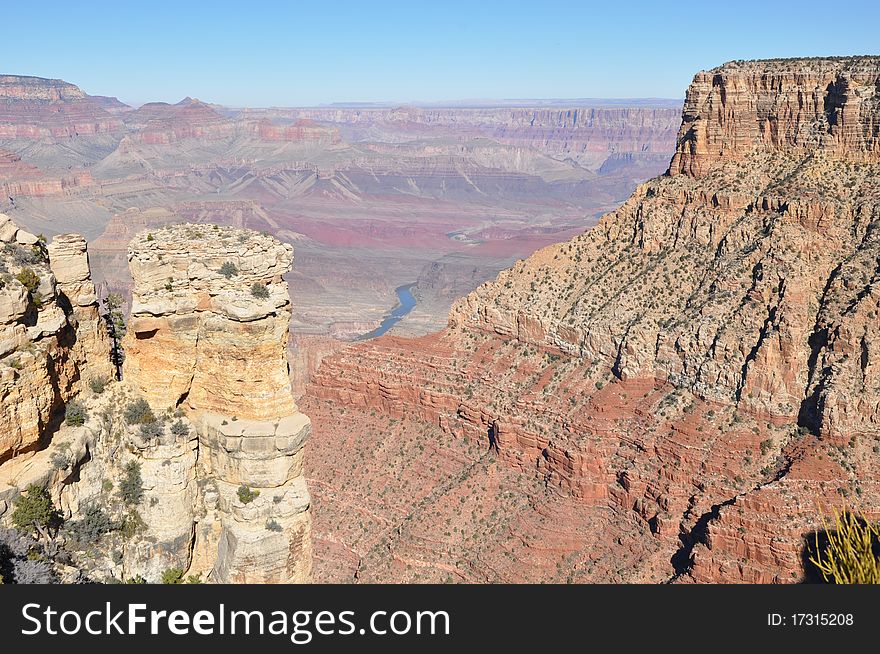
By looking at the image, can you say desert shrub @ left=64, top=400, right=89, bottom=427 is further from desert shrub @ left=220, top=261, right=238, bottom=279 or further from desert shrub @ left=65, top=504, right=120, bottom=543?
desert shrub @ left=220, top=261, right=238, bottom=279

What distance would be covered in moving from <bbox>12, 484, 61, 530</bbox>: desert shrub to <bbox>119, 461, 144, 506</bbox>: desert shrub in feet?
8.45

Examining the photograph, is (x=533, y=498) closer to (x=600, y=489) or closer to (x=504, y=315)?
(x=600, y=489)

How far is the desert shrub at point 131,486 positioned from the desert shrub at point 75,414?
195cm

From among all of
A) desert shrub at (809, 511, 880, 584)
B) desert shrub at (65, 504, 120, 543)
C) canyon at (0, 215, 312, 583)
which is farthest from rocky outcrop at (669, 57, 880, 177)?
desert shrub at (65, 504, 120, 543)

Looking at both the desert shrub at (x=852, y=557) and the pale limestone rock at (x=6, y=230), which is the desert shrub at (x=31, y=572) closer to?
the pale limestone rock at (x=6, y=230)

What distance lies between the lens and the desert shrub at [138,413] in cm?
2631

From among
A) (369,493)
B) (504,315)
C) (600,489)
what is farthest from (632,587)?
(504,315)

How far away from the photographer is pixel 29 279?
2322 cm

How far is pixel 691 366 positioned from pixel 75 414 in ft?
134

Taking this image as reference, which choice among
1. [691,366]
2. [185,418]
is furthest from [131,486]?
[691,366]

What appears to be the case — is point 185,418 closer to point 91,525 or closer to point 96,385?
point 96,385

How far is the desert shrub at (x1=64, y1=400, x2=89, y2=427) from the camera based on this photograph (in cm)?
2538

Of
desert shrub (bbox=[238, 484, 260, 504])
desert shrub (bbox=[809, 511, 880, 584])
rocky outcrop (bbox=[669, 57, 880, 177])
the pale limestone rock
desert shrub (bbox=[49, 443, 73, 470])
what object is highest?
rocky outcrop (bbox=[669, 57, 880, 177])

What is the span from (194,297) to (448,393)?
3890 centimetres
